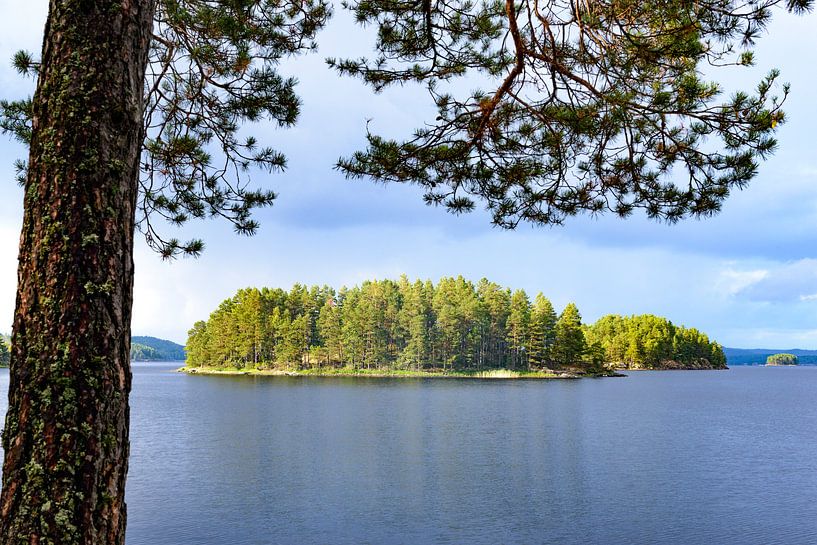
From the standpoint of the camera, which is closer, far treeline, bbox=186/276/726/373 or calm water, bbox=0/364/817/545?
calm water, bbox=0/364/817/545

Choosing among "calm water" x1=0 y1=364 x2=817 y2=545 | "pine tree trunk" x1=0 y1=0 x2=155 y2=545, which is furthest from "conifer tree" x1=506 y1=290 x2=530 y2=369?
"pine tree trunk" x1=0 y1=0 x2=155 y2=545

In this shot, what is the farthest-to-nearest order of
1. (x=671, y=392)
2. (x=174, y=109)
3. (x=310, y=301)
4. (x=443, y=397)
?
(x=310, y=301) → (x=671, y=392) → (x=443, y=397) → (x=174, y=109)

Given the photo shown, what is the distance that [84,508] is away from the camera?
1.87m

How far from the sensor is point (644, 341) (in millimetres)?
80312

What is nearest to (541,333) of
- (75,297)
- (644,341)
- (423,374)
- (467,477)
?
(423,374)

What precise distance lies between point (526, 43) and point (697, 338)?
9775 cm

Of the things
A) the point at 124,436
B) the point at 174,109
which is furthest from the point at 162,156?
the point at 124,436

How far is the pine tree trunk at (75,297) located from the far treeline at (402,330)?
5388cm

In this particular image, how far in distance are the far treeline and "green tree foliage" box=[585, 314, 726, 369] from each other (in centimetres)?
1057

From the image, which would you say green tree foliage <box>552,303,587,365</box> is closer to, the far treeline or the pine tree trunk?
the far treeline

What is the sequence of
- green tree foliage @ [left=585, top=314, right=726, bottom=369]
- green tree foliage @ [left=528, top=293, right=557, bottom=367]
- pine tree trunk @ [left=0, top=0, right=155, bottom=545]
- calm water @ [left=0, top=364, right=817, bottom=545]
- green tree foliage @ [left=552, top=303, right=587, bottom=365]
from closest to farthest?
pine tree trunk @ [left=0, top=0, right=155, bottom=545] < calm water @ [left=0, top=364, right=817, bottom=545] < green tree foliage @ [left=528, top=293, right=557, bottom=367] < green tree foliage @ [left=552, top=303, right=587, bottom=365] < green tree foliage @ [left=585, top=314, right=726, bottom=369]

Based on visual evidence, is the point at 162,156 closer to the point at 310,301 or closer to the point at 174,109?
the point at 174,109

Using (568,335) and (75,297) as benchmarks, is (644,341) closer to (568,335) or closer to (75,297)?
(568,335)

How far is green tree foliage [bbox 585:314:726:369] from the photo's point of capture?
261 ft
